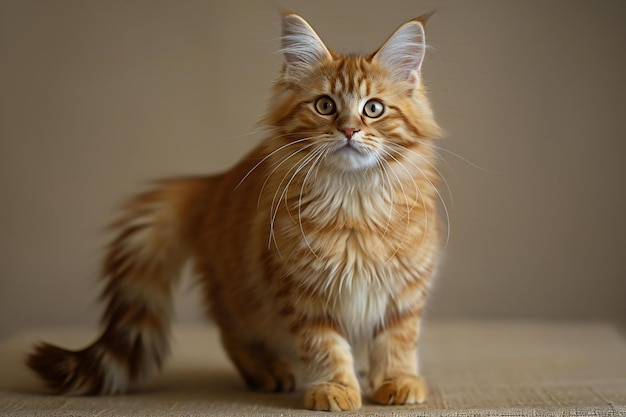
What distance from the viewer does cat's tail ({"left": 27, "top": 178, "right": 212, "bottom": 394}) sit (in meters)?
1.78

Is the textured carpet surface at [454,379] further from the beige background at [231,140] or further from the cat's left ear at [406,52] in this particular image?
the cat's left ear at [406,52]

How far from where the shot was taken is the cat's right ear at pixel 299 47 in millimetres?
1577

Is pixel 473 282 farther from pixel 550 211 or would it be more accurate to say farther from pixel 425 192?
pixel 425 192

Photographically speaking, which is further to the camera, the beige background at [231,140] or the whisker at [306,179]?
the beige background at [231,140]

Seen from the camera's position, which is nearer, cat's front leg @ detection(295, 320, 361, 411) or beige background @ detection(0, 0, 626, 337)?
cat's front leg @ detection(295, 320, 361, 411)

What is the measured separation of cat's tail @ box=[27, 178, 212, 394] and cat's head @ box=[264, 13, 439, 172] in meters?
0.46

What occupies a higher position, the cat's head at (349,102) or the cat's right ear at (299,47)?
the cat's right ear at (299,47)

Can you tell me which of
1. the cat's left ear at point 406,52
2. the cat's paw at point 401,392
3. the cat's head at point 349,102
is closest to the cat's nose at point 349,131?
the cat's head at point 349,102

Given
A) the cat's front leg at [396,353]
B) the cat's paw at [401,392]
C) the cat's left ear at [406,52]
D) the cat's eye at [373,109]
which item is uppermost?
the cat's left ear at [406,52]

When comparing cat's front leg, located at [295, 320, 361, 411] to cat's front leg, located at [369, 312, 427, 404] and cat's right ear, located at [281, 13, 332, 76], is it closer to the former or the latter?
cat's front leg, located at [369, 312, 427, 404]

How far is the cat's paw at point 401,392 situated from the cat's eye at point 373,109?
0.55 m

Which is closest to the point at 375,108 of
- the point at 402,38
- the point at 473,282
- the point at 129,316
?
the point at 402,38

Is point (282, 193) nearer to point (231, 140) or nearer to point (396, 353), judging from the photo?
point (396, 353)

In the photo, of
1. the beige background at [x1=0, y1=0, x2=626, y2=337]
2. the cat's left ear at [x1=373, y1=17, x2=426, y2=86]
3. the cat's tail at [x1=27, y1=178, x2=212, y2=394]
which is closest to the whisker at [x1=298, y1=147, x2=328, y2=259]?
the cat's left ear at [x1=373, y1=17, x2=426, y2=86]
